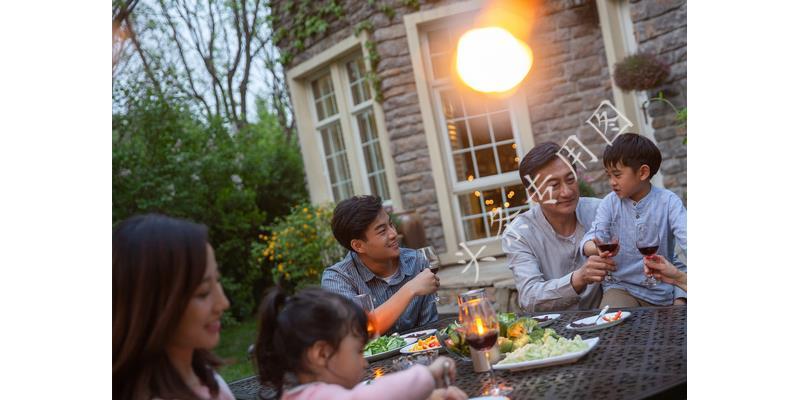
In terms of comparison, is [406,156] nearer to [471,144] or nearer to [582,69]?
[471,144]

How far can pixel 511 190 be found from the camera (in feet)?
25.8

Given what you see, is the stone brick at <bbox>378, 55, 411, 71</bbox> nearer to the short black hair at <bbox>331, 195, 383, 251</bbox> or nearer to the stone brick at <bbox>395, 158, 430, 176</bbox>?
the stone brick at <bbox>395, 158, 430, 176</bbox>

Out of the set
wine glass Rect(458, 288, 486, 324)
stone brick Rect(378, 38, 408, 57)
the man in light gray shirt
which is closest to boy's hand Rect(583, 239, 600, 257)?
the man in light gray shirt

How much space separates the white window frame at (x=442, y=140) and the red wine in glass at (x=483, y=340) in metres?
5.59

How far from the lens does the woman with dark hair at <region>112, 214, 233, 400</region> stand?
1.40 metres

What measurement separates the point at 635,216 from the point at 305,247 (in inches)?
211

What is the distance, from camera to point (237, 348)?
24.6 ft

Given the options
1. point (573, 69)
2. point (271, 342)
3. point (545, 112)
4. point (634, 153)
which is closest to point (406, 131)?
point (545, 112)

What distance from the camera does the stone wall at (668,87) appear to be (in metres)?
5.53

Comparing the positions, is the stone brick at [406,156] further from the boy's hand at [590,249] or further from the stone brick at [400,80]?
the boy's hand at [590,249]

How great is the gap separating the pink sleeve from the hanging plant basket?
466 centimetres

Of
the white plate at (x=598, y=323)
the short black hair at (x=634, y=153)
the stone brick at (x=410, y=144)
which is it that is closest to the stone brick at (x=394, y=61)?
the stone brick at (x=410, y=144)
